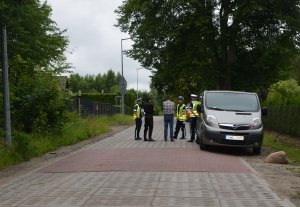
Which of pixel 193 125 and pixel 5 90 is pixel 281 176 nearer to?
pixel 5 90

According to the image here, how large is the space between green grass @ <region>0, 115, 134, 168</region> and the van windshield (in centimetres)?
524

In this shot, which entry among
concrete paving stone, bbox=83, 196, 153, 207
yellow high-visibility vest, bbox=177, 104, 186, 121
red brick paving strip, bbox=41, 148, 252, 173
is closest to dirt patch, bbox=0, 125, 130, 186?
red brick paving strip, bbox=41, 148, 252, 173

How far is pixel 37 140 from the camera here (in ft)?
58.9

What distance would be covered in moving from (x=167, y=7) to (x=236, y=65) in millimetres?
5913

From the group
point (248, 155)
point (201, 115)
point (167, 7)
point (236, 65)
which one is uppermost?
point (167, 7)

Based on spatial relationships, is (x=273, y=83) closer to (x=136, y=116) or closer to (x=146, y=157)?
(x=136, y=116)

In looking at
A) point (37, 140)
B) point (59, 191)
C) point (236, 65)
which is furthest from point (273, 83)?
point (59, 191)

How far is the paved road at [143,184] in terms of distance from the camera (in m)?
8.47

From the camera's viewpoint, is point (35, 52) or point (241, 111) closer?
point (241, 111)

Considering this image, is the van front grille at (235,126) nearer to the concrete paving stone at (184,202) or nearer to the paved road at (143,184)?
the paved road at (143,184)

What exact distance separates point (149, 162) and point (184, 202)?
5.20m

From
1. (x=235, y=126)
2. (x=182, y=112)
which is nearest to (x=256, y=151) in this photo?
(x=235, y=126)

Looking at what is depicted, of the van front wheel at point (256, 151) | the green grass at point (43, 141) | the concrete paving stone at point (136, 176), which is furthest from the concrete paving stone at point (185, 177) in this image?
the van front wheel at point (256, 151)

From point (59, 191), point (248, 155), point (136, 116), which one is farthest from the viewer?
point (136, 116)
